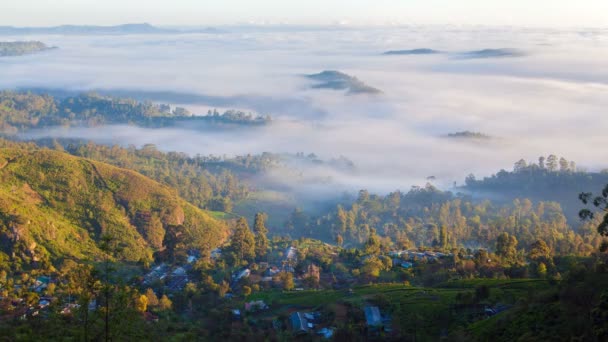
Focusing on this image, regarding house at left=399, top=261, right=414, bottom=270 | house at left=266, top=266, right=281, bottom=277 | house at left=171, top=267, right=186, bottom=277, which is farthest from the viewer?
house at left=266, top=266, right=281, bottom=277

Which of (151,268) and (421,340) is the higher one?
(421,340)

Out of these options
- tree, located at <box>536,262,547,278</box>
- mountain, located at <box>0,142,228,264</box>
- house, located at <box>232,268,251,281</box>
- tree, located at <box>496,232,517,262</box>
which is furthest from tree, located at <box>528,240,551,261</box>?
mountain, located at <box>0,142,228,264</box>

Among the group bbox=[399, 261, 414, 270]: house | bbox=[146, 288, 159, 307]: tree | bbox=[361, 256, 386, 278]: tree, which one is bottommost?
bbox=[146, 288, 159, 307]: tree

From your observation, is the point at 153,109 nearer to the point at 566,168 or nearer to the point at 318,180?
the point at 318,180

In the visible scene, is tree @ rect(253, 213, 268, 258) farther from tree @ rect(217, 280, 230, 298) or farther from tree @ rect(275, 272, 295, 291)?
tree @ rect(217, 280, 230, 298)

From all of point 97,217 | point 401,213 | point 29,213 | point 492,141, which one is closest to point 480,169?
point 492,141

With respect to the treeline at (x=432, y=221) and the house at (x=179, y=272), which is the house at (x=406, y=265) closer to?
the treeline at (x=432, y=221)
